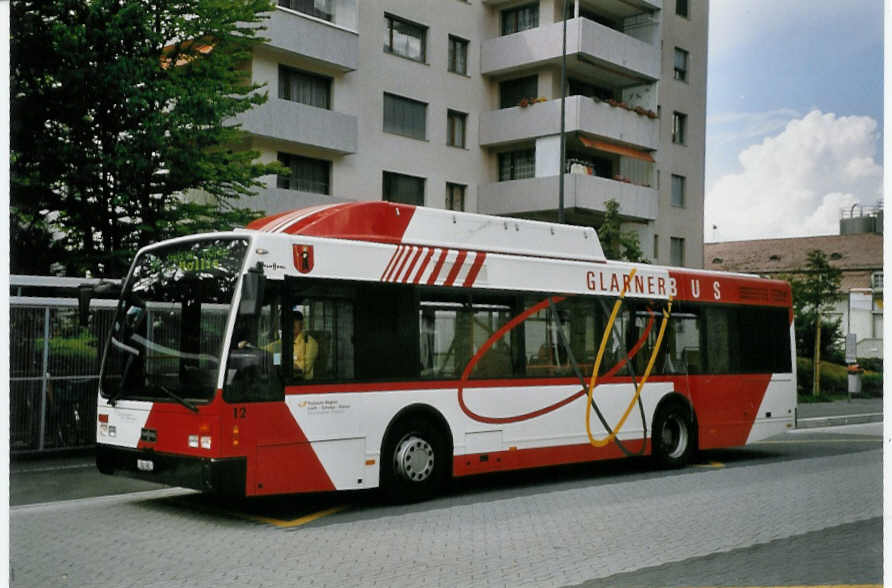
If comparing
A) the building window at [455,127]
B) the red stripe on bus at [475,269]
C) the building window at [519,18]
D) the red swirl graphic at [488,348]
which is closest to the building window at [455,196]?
the building window at [455,127]

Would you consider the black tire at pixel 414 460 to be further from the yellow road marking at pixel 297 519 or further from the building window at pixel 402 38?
the building window at pixel 402 38

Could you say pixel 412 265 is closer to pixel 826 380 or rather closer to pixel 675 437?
pixel 675 437

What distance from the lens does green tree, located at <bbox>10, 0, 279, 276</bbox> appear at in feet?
39.3

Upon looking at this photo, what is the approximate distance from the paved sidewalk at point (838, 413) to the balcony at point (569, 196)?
5207 millimetres

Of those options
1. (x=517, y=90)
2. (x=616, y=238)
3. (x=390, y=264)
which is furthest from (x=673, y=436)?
(x=616, y=238)

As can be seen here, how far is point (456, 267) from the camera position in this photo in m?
10.5

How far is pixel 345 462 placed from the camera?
9305 mm

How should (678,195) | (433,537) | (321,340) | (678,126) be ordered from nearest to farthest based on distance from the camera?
A: (433,537) → (321,340) → (678,195) → (678,126)

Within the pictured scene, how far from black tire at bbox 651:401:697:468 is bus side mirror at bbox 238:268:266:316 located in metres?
5.98

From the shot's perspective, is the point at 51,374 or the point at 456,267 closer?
the point at 456,267

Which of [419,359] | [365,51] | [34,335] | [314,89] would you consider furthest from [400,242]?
[314,89]

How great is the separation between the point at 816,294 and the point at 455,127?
679cm

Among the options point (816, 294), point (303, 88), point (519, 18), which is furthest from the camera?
point (303, 88)

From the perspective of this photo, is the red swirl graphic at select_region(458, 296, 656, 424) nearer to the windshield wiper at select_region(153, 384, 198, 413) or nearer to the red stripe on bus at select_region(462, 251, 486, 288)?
the red stripe on bus at select_region(462, 251, 486, 288)
